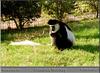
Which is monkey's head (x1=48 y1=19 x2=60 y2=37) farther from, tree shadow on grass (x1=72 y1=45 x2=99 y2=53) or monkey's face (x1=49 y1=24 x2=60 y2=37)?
tree shadow on grass (x1=72 y1=45 x2=99 y2=53)

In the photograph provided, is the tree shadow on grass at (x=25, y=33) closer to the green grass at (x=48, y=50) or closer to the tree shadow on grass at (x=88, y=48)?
the green grass at (x=48, y=50)

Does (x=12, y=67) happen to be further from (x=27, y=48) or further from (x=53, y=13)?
(x=53, y=13)

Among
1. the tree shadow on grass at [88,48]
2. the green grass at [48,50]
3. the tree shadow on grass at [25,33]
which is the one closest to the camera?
the green grass at [48,50]

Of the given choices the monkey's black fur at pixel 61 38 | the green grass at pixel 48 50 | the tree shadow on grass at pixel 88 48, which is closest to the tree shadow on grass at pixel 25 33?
the green grass at pixel 48 50

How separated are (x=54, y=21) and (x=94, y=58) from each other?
507 millimetres

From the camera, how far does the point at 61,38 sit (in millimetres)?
3488

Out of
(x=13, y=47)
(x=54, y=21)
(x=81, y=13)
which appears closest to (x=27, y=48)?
(x=13, y=47)

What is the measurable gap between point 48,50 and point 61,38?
0.55ft

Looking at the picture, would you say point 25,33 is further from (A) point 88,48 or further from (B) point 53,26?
(A) point 88,48

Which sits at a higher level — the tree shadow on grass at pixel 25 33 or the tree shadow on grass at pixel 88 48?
the tree shadow on grass at pixel 25 33

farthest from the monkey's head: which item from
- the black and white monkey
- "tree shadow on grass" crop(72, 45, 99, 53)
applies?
"tree shadow on grass" crop(72, 45, 99, 53)

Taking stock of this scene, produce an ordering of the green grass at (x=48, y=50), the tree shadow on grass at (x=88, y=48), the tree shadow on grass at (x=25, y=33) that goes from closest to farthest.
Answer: the green grass at (x=48, y=50), the tree shadow on grass at (x=88, y=48), the tree shadow on grass at (x=25, y=33)

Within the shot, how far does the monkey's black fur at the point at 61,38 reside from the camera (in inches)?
135

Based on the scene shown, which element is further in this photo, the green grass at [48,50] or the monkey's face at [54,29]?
the monkey's face at [54,29]
